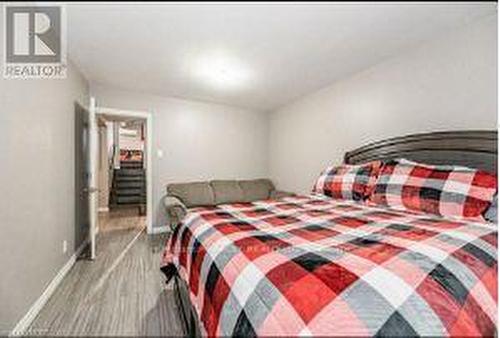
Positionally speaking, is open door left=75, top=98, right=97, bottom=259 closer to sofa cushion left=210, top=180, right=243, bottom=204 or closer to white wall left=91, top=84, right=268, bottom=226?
white wall left=91, top=84, right=268, bottom=226

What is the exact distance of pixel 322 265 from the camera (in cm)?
84

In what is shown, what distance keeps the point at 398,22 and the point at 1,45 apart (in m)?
2.23

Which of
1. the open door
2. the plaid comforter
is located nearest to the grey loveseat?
the open door

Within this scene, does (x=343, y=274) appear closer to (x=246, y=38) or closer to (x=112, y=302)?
(x=112, y=302)

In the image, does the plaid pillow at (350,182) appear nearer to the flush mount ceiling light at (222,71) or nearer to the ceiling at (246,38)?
the ceiling at (246,38)

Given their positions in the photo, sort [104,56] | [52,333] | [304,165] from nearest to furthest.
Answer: [52,333]
[104,56]
[304,165]

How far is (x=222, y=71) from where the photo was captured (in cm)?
253

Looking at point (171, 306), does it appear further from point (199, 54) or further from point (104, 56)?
point (104, 56)

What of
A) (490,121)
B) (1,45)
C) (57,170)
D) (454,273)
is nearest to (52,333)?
(57,170)

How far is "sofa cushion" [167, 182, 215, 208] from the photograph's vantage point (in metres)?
3.55

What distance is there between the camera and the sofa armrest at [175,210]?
282 cm

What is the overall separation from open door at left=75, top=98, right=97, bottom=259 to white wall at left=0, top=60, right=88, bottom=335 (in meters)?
0.20

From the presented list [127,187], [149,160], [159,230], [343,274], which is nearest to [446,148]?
[343,274]

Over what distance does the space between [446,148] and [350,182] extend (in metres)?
0.69
